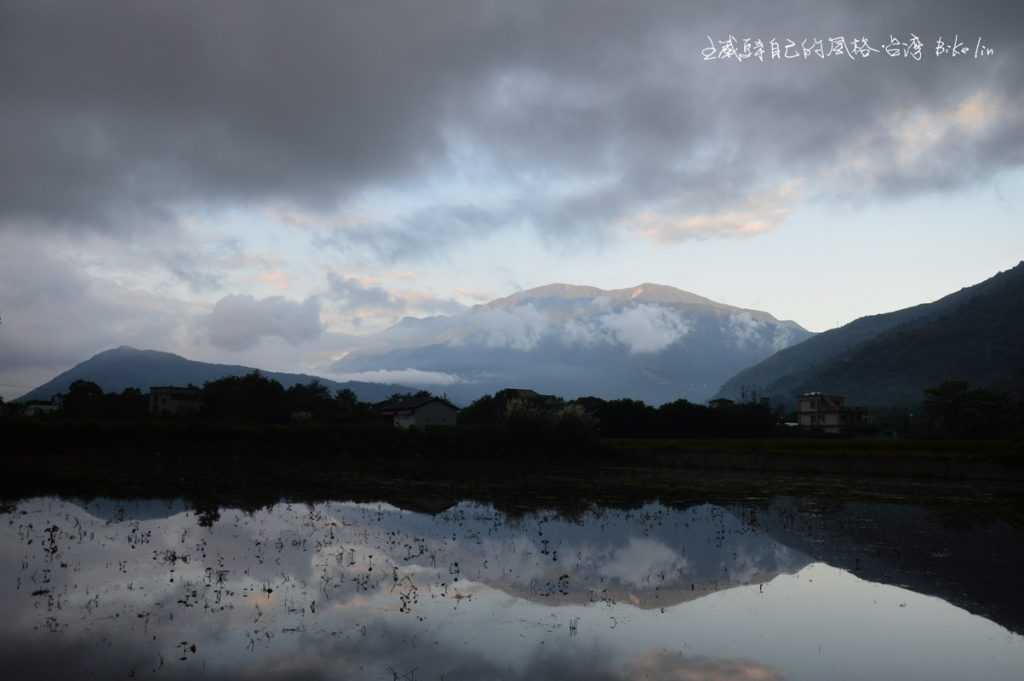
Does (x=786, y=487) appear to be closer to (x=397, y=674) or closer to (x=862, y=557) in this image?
(x=862, y=557)

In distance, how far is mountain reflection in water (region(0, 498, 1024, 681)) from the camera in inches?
452

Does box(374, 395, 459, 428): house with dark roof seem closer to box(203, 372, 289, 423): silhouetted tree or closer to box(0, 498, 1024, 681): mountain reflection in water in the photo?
box(203, 372, 289, 423): silhouetted tree

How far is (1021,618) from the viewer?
49.9ft

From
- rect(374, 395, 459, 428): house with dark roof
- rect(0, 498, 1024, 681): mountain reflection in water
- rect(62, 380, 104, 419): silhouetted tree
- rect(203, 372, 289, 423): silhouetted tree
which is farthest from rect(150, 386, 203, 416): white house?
rect(0, 498, 1024, 681): mountain reflection in water

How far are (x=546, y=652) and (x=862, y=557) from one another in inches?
554

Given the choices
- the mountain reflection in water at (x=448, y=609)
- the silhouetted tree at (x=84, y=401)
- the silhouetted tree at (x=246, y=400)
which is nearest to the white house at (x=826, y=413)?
the silhouetted tree at (x=246, y=400)

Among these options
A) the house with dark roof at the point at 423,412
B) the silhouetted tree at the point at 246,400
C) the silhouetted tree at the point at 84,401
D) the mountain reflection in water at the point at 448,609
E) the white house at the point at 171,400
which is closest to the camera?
the mountain reflection in water at the point at 448,609

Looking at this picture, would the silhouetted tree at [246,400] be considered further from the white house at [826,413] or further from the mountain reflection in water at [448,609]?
the white house at [826,413]

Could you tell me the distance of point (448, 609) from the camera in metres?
14.5

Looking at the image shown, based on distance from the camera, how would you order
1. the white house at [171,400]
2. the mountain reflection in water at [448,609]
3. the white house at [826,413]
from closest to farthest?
the mountain reflection in water at [448,609]
the white house at [171,400]
the white house at [826,413]

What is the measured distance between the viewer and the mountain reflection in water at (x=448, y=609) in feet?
37.7

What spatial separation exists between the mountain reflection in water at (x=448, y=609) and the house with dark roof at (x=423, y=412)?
77909 millimetres

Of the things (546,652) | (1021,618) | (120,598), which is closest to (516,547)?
(546,652)

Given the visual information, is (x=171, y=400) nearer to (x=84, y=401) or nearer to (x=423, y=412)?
(x=84, y=401)
